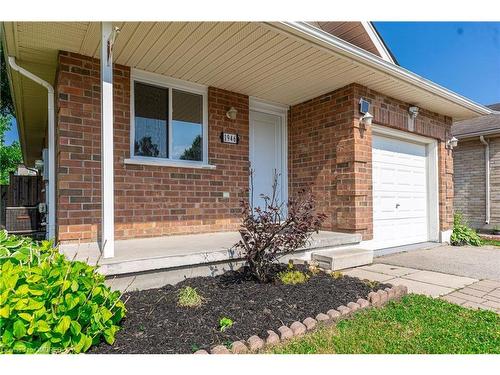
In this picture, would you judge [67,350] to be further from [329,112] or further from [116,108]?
[329,112]

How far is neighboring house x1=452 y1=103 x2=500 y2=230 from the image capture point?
9375mm

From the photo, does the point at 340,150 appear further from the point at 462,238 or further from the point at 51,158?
the point at 51,158

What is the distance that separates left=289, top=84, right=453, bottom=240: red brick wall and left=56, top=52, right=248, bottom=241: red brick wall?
3.94 feet

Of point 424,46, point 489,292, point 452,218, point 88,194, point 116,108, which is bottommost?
point 489,292

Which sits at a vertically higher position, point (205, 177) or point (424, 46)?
point (424, 46)

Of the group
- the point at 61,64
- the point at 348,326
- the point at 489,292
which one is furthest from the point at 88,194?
the point at 489,292

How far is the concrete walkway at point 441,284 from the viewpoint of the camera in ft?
11.6

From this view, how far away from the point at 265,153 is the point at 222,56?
7.96ft

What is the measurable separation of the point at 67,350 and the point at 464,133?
11162 millimetres

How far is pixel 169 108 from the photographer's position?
17.0ft

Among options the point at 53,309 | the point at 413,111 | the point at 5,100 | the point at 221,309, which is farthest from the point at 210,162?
the point at 5,100

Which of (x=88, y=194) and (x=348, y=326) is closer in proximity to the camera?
(x=348, y=326)

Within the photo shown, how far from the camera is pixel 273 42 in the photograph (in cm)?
407
